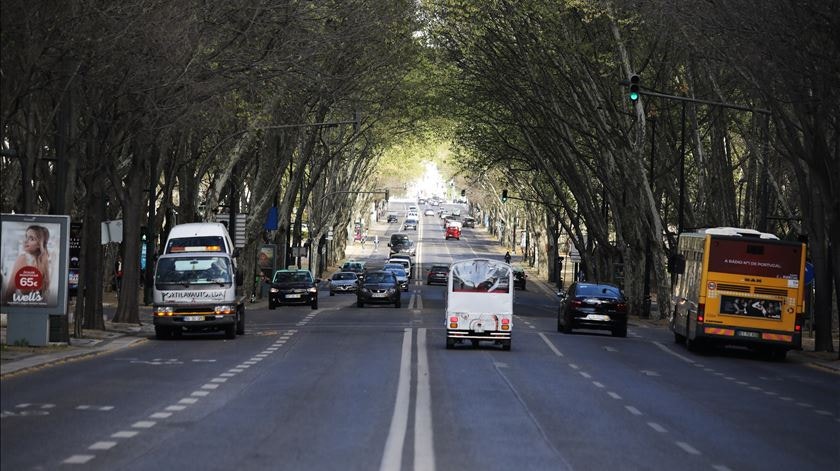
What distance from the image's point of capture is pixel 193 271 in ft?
126

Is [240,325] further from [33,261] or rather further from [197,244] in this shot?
[33,261]

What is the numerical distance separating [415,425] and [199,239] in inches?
1063

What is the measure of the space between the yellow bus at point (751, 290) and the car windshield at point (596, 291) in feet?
26.1

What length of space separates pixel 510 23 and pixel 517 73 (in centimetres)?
438

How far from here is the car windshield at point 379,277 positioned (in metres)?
Result: 63.7

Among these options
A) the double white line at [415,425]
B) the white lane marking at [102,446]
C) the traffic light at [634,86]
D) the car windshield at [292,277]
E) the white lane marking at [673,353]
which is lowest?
the white lane marking at [673,353]

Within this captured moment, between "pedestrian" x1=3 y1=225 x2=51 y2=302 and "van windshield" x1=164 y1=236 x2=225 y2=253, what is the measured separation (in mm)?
12767

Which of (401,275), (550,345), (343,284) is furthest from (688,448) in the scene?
(343,284)

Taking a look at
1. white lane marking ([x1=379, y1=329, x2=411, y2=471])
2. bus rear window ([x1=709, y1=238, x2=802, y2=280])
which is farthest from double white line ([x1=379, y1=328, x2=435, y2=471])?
bus rear window ([x1=709, y1=238, x2=802, y2=280])

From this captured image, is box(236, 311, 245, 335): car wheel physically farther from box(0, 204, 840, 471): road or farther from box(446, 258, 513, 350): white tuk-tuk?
box(446, 258, 513, 350): white tuk-tuk

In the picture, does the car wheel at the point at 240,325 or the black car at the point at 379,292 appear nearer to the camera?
the car wheel at the point at 240,325

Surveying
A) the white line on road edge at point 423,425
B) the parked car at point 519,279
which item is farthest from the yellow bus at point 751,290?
the parked car at point 519,279

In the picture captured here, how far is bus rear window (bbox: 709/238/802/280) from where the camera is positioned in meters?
36.9

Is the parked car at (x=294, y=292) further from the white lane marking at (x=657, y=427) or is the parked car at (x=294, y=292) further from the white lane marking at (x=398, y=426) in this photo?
the white lane marking at (x=657, y=427)
